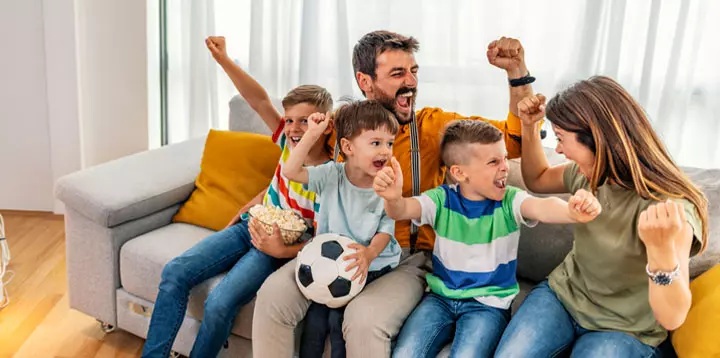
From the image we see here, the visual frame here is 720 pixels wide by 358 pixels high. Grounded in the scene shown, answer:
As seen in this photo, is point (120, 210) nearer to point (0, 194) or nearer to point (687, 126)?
point (0, 194)

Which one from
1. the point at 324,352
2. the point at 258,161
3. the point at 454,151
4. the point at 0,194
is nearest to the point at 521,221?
the point at 454,151

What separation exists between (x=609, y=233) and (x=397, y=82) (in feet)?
2.53

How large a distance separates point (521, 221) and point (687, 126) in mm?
1194

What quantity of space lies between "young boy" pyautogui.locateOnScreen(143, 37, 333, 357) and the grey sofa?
0.26 ft

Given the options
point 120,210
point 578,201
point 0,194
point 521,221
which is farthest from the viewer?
point 0,194

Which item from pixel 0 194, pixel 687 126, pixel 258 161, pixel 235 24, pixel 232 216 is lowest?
pixel 0 194

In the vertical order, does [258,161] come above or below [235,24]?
below

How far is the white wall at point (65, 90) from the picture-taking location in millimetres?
3611

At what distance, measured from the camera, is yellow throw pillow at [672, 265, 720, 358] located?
5.60 ft

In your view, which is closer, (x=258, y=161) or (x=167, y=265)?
(x=167, y=265)

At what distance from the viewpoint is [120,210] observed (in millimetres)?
2482

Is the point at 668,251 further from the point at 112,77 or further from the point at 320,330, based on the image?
the point at 112,77

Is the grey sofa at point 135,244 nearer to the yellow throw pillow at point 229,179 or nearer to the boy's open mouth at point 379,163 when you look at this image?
the yellow throw pillow at point 229,179

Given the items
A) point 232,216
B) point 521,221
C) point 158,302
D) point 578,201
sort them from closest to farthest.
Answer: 1. point 578,201
2. point 521,221
3. point 158,302
4. point 232,216
